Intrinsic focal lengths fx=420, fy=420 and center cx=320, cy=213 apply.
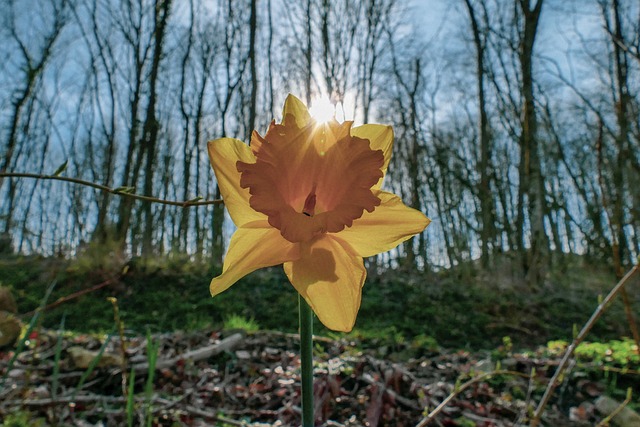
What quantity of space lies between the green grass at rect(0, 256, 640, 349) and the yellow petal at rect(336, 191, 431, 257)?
155 inches

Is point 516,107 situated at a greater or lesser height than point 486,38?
lesser

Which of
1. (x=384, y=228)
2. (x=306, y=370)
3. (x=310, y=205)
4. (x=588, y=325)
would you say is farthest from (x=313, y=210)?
(x=588, y=325)

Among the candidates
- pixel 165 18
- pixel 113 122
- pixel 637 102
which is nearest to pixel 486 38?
pixel 637 102

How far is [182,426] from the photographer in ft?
6.32

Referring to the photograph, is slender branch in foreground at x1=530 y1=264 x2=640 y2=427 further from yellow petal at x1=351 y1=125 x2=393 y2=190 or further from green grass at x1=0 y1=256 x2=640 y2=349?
green grass at x1=0 y1=256 x2=640 y2=349

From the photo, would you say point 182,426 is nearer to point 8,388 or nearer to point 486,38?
point 8,388

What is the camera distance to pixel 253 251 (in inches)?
24.1

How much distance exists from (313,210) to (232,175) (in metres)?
0.15

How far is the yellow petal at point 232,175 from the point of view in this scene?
25.2 inches

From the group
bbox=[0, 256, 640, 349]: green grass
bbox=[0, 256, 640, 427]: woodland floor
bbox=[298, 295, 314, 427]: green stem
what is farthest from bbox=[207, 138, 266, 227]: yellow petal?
bbox=[0, 256, 640, 349]: green grass

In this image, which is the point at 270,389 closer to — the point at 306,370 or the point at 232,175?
the point at 232,175

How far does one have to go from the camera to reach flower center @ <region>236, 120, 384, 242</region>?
0.61 metres

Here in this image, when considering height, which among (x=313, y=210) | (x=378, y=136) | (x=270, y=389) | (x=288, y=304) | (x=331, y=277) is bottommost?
(x=270, y=389)

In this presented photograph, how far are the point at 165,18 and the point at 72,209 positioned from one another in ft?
61.0
